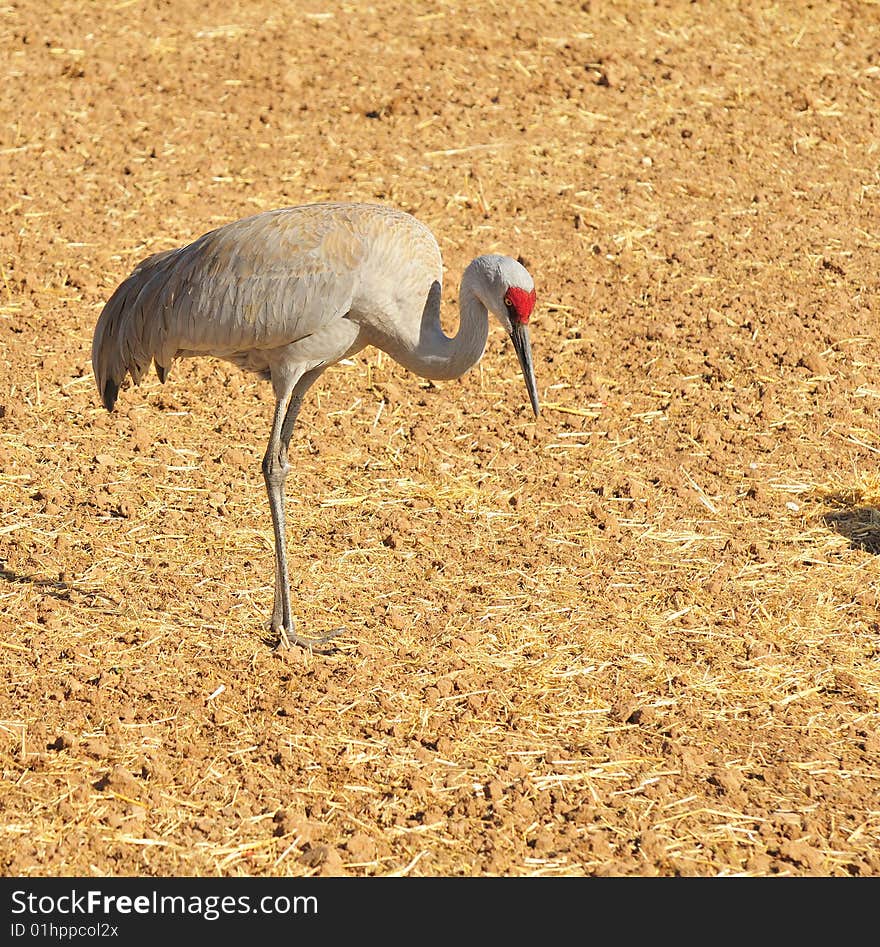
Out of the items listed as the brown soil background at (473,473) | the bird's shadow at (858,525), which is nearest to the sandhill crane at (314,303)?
the brown soil background at (473,473)

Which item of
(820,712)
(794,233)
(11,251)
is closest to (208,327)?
(820,712)

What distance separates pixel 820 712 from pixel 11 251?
6427 millimetres

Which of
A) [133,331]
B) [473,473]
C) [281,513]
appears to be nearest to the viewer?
[281,513]

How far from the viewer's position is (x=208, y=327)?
6.13 meters

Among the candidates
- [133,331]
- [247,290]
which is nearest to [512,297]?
[247,290]

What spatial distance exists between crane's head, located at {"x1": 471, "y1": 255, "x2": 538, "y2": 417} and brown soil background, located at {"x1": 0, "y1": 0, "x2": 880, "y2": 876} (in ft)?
3.81

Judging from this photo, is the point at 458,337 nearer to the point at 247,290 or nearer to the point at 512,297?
the point at 512,297

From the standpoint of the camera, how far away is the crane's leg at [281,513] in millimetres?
5922

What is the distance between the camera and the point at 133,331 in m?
6.46

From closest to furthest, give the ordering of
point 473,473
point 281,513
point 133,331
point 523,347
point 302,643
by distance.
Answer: point 302,643 → point 523,347 → point 281,513 → point 133,331 → point 473,473

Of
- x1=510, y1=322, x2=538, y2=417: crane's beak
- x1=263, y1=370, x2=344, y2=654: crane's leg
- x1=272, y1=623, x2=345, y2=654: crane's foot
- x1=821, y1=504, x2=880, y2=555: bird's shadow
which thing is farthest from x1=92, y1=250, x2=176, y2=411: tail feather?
x1=821, y1=504, x2=880, y2=555: bird's shadow

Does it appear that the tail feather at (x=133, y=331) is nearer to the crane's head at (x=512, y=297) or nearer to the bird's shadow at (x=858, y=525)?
the crane's head at (x=512, y=297)

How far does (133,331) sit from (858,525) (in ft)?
12.4

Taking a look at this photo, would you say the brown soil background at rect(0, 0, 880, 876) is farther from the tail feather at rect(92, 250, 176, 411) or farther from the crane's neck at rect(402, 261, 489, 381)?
the crane's neck at rect(402, 261, 489, 381)
